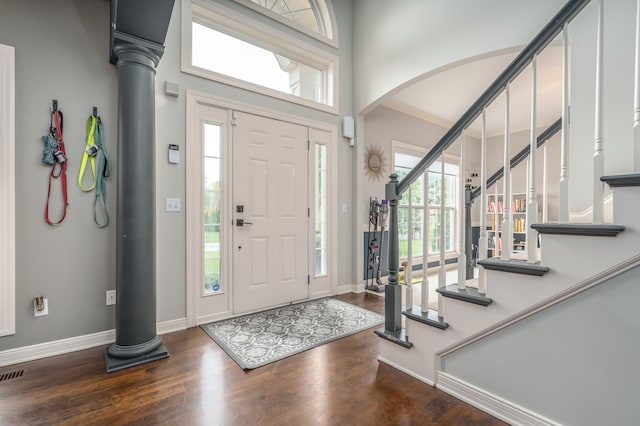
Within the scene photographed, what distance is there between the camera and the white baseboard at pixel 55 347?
2165 millimetres

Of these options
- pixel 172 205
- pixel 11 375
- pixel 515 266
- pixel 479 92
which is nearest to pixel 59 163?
pixel 172 205

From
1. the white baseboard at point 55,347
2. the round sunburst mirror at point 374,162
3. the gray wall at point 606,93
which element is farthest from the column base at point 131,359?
the round sunburst mirror at point 374,162

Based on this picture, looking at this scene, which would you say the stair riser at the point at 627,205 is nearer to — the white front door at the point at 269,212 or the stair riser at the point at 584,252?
the stair riser at the point at 584,252

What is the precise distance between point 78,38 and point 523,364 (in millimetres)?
3703

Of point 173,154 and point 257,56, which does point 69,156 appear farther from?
point 257,56

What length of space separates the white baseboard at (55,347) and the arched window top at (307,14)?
3.58m

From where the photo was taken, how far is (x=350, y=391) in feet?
6.03

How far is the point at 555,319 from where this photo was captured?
1407mm

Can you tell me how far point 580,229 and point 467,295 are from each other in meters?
0.61

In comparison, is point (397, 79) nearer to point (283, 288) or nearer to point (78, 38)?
point (283, 288)

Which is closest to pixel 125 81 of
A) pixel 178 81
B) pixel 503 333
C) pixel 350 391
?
pixel 178 81

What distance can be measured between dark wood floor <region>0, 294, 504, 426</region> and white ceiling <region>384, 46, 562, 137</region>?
3.34m

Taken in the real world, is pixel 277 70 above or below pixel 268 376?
above

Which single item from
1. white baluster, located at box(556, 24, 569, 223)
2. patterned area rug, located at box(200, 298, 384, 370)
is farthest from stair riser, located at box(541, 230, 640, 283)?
patterned area rug, located at box(200, 298, 384, 370)
